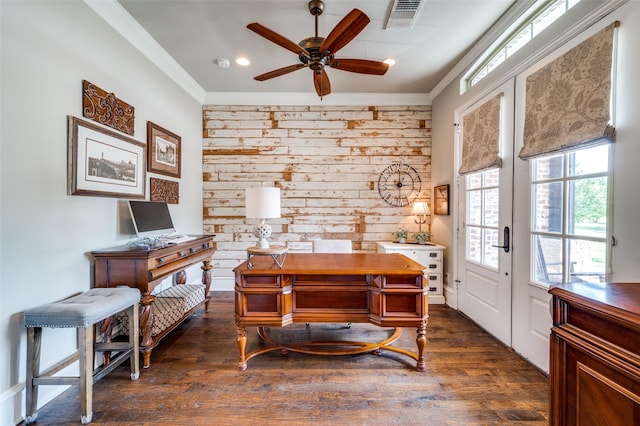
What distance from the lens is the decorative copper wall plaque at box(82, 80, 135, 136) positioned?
1.97 meters

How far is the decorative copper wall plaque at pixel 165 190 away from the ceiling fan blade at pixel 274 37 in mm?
1944

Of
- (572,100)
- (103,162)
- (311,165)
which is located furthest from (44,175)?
(572,100)

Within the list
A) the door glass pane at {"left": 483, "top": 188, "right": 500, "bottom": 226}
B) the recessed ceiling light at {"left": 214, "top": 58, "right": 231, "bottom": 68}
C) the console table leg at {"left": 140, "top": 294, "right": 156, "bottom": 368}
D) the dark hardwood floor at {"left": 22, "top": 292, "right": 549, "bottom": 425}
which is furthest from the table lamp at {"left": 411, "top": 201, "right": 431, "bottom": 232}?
the console table leg at {"left": 140, "top": 294, "right": 156, "bottom": 368}

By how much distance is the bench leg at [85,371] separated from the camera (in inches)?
59.2

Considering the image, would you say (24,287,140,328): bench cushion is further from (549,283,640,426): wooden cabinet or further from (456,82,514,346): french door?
(456,82,514,346): french door

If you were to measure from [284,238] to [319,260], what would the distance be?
1.82 m

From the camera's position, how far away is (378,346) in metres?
2.19

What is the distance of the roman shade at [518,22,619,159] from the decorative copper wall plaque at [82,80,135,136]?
138 inches

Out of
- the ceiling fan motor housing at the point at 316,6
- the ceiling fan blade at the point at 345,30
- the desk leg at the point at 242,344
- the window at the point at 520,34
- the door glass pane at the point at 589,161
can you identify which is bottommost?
the desk leg at the point at 242,344

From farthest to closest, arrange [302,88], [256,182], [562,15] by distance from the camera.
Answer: [256,182] < [302,88] < [562,15]

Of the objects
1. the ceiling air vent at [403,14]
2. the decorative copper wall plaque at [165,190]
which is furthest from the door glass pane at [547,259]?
the decorative copper wall plaque at [165,190]

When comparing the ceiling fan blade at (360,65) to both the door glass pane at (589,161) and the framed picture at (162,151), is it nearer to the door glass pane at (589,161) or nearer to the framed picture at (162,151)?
the door glass pane at (589,161)

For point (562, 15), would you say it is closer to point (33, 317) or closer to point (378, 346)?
point (378, 346)

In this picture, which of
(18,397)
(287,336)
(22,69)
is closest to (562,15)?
(287,336)
